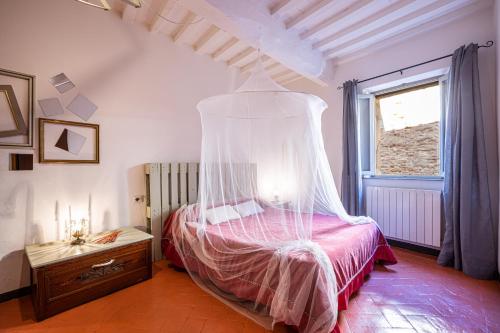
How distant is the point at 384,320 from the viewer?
1763 mm

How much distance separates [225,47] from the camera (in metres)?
3.18

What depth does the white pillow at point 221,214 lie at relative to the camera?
2.38 meters

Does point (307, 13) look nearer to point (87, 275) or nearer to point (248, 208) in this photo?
point (248, 208)

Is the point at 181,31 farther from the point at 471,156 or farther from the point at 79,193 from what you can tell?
the point at 471,156

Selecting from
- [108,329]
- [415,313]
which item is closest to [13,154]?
[108,329]

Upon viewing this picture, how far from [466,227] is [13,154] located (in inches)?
174

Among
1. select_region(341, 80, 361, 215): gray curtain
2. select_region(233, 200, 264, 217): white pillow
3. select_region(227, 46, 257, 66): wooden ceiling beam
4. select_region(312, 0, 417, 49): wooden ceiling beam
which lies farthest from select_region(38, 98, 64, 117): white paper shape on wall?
select_region(341, 80, 361, 215): gray curtain

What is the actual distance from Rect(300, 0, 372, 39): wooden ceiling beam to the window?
1.28 m

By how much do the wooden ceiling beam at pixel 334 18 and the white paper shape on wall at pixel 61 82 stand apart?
2.64 meters

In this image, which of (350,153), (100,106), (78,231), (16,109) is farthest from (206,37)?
(78,231)

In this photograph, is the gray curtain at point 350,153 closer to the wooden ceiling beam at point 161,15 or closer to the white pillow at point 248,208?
the white pillow at point 248,208

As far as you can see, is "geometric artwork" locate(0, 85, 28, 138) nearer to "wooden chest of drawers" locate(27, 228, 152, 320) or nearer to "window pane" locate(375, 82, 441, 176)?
"wooden chest of drawers" locate(27, 228, 152, 320)

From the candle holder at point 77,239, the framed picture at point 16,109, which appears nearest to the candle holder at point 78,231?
the candle holder at point 77,239

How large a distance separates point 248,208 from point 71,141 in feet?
6.30
